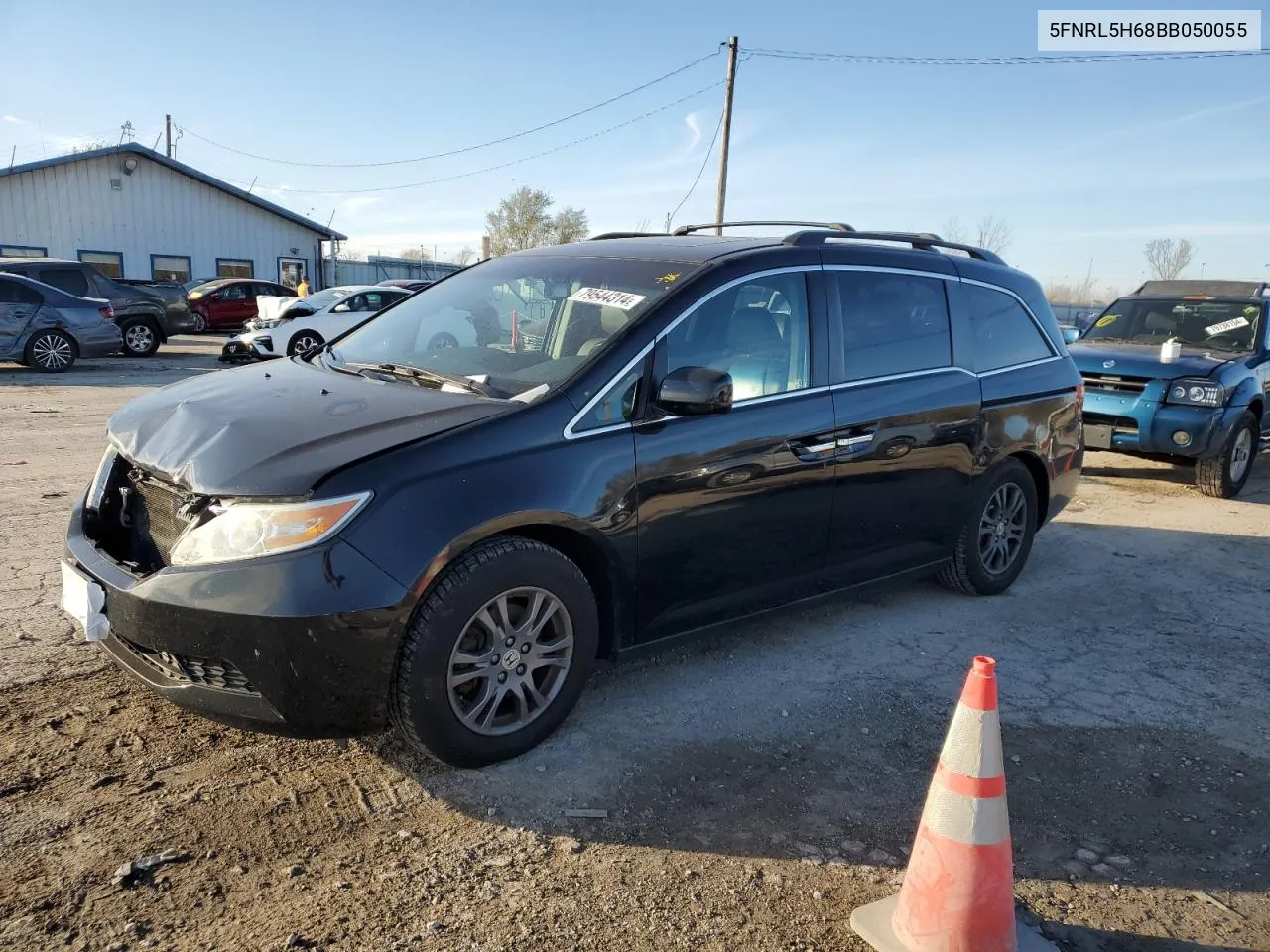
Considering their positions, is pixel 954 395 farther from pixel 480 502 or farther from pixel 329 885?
pixel 329 885

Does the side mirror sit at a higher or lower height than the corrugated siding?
lower

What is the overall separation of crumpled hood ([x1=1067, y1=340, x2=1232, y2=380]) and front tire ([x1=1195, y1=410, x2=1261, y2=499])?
57 cm

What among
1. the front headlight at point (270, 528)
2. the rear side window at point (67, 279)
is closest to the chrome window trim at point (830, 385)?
the front headlight at point (270, 528)

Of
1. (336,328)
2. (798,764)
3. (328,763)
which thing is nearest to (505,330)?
(328,763)

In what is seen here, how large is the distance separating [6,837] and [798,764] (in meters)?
2.49

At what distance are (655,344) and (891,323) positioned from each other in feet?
4.82

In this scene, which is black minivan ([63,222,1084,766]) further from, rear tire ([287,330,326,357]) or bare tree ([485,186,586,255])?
bare tree ([485,186,586,255])

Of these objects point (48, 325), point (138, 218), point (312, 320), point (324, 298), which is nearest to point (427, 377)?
point (48, 325)

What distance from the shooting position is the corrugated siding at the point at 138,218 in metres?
28.5

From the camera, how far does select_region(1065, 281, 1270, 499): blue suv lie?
829cm

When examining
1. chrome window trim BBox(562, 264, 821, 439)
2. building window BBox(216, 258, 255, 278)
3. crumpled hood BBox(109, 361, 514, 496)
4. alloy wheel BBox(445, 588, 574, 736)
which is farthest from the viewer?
building window BBox(216, 258, 255, 278)

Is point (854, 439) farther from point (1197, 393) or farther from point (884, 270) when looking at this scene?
point (1197, 393)

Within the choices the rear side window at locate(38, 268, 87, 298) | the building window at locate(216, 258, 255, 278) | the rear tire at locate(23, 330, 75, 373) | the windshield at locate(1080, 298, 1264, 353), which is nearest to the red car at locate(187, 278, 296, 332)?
the building window at locate(216, 258, 255, 278)

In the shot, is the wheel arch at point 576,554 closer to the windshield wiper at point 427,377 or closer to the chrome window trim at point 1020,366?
the windshield wiper at point 427,377
